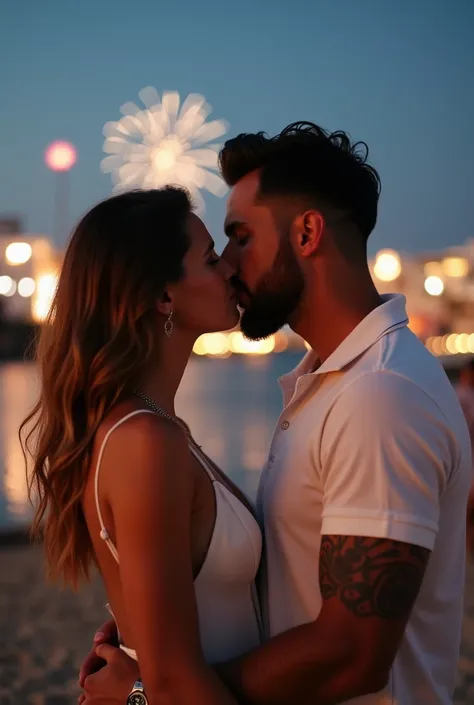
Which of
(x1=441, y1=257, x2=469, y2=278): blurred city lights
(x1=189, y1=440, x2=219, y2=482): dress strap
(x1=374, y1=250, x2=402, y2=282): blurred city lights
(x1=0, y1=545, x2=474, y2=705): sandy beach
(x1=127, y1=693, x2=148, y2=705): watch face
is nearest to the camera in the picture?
(x1=127, y1=693, x2=148, y2=705): watch face

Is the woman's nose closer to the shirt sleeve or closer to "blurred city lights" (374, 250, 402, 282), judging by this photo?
the shirt sleeve

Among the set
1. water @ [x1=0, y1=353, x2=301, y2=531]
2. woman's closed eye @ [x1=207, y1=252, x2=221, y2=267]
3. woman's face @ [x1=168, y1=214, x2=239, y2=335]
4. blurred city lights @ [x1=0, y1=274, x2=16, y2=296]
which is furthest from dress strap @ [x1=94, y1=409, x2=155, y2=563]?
blurred city lights @ [x1=0, y1=274, x2=16, y2=296]

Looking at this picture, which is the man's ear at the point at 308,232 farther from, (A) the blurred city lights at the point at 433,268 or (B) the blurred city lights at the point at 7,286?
(B) the blurred city lights at the point at 7,286

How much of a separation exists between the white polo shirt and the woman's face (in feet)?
1.13

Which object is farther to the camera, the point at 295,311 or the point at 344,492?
the point at 295,311

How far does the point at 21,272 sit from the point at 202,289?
12504 centimetres

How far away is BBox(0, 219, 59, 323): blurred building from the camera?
11219 cm

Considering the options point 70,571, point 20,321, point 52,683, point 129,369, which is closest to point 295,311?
point 129,369

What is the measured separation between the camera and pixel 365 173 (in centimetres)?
259

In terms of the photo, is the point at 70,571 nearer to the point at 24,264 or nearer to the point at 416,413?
the point at 416,413

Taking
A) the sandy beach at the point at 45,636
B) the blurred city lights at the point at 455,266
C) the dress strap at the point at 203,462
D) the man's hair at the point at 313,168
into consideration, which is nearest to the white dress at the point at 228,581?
the dress strap at the point at 203,462

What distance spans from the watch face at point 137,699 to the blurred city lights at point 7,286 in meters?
118

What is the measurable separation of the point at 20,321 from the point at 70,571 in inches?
4306

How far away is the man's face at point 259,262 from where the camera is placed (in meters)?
2.49
